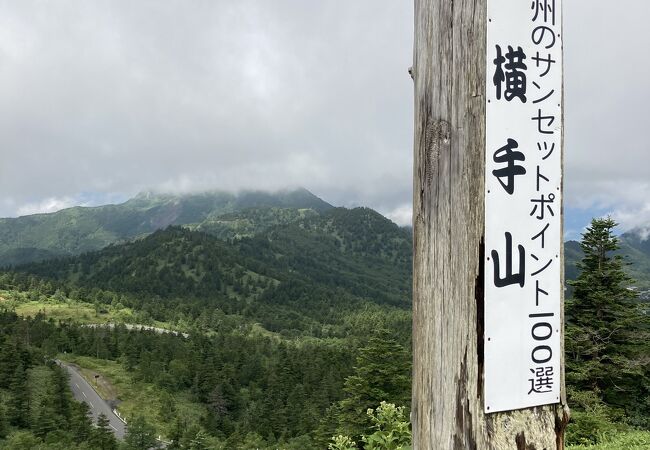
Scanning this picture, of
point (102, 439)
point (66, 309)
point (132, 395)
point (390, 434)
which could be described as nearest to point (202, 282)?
point (66, 309)

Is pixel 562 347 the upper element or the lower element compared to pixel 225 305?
upper

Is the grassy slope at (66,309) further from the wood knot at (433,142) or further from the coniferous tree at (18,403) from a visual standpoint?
the wood knot at (433,142)

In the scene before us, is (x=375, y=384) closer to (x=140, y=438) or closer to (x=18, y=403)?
(x=140, y=438)

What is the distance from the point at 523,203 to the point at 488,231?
0.22 metres

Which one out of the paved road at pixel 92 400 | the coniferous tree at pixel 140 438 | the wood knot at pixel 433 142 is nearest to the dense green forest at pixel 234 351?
the coniferous tree at pixel 140 438

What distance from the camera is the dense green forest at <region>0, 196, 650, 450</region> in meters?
20.2

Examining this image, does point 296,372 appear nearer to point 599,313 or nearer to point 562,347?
point 599,313

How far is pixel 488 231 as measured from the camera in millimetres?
1776

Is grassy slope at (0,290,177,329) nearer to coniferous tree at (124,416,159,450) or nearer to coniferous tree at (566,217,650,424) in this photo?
coniferous tree at (124,416,159,450)

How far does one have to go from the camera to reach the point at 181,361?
70438 mm

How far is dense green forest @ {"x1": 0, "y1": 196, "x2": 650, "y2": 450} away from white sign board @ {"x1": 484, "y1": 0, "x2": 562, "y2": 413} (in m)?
4.51

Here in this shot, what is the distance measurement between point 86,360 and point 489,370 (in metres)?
82.6

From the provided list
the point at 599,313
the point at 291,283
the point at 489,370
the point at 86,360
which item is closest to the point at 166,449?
the point at 86,360

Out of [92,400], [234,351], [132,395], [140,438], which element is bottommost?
[132,395]
